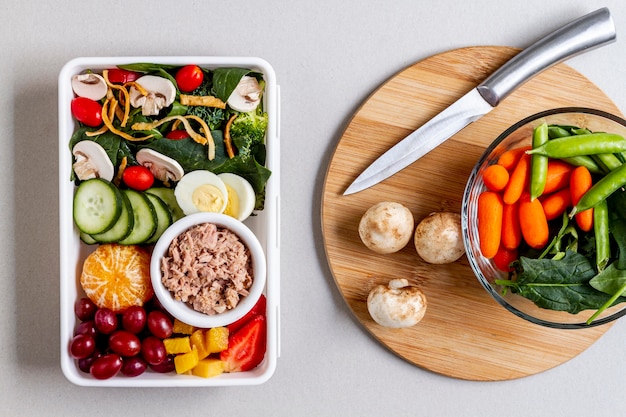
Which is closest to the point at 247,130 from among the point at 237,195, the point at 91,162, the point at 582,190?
the point at 237,195

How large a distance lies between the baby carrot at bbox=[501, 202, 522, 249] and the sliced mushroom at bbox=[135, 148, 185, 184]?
0.83m

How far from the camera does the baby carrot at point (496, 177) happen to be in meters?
1.64

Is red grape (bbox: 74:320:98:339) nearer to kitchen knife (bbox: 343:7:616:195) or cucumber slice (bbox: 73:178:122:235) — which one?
cucumber slice (bbox: 73:178:122:235)

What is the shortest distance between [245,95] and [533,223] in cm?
79

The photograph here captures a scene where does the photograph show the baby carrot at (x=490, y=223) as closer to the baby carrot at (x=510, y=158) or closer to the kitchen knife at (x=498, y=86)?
the baby carrot at (x=510, y=158)

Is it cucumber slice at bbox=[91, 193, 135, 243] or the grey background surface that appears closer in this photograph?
cucumber slice at bbox=[91, 193, 135, 243]

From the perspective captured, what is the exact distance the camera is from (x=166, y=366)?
5.52 feet

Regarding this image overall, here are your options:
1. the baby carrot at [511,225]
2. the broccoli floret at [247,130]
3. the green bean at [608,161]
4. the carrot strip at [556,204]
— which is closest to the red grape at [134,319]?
the broccoli floret at [247,130]

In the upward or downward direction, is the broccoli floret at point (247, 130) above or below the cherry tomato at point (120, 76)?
below

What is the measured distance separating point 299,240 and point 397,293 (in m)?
0.33

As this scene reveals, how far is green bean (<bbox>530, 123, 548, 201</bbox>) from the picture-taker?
1.61 m

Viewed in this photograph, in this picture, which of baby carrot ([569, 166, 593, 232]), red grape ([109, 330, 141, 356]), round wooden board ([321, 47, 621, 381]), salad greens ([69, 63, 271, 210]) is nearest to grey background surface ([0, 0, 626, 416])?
round wooden board ([321, 47, 621, 381])

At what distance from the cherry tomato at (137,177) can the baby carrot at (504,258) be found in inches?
36.3

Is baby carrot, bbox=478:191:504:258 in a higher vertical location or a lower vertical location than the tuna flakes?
higher
